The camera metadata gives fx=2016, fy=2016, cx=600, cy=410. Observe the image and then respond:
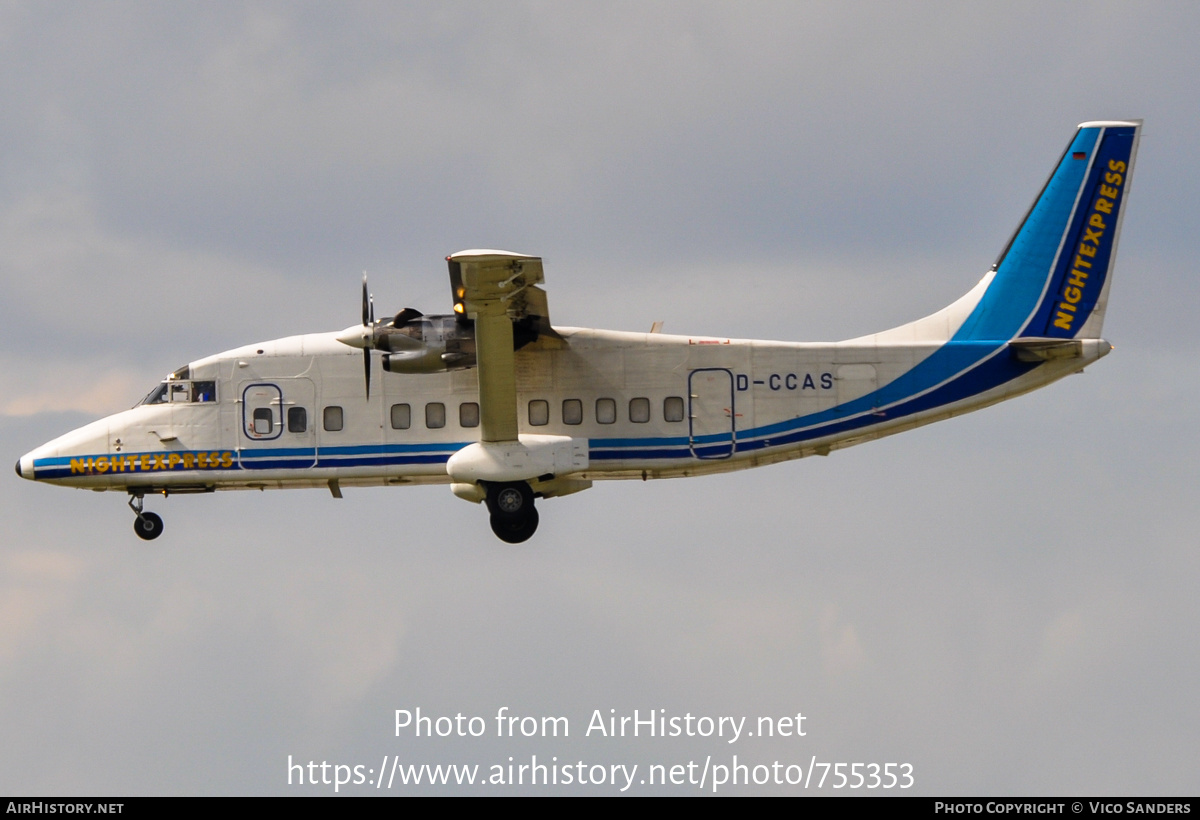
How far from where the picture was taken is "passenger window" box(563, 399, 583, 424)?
34500 millimetres

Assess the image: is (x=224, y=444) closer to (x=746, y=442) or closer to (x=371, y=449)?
(x=371, y=449)

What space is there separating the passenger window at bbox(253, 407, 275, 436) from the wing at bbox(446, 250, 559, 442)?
402 cm

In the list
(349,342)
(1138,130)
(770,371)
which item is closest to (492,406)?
(349,342)

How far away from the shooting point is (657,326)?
115 ft

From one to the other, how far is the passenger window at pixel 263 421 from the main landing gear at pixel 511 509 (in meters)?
4.15

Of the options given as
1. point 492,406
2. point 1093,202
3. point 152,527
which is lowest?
point 152,527

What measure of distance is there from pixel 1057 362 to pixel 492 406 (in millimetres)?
9733

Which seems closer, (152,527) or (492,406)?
(492,406)

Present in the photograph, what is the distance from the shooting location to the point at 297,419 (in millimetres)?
35094

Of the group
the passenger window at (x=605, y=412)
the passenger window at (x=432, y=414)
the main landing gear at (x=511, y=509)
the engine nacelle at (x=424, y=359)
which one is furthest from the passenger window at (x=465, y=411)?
the passenger window at (x=605, y=412)

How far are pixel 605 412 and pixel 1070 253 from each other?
28.2 ft

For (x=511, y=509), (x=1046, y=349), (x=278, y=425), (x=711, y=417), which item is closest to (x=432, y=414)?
(x=511, y=509)

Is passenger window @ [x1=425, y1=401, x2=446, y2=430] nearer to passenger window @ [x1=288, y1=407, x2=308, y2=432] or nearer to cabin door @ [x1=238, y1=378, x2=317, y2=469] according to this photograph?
cabin door @ [x1=238, y1=378, x2=317, y2=469]

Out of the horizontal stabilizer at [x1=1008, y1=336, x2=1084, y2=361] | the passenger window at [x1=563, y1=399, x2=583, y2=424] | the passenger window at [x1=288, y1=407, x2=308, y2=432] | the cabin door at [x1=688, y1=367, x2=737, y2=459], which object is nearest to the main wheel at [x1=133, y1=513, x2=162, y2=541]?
the passenger window at [x1=288, y1=407, x2=308, y2=432]
